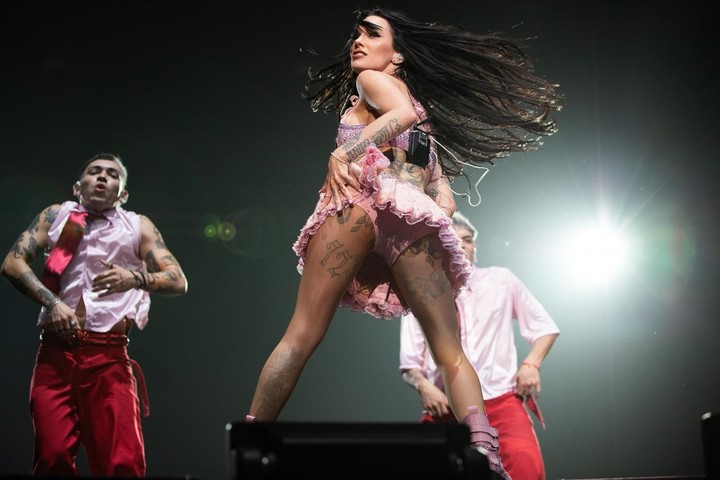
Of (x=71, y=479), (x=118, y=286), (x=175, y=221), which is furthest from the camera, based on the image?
(x=175, y=221)

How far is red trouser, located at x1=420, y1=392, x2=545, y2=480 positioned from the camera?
3643 mm

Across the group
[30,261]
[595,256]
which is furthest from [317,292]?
[595,256]

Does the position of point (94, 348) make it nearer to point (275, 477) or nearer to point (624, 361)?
point (275, 477)

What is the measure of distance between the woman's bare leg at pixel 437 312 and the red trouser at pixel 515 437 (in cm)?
148

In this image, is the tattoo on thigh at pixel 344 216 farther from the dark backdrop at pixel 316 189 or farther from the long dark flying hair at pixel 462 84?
the dark backdrop at pixel 316 189

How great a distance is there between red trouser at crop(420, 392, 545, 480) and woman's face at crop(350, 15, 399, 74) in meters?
1.83

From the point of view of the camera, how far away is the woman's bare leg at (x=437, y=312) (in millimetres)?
2311

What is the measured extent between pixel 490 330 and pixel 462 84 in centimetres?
171

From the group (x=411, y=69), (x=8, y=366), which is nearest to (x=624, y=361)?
(x=411, y=69)

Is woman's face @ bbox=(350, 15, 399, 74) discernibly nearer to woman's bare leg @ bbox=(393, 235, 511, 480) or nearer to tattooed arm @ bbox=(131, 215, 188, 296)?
woman's bare leg @ bbox=(393, 235, 511, 480)

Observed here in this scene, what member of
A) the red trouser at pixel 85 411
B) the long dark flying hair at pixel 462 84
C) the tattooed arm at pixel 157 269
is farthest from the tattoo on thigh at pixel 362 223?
the red trouser at pixel 85 411

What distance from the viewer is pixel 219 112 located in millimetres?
5418

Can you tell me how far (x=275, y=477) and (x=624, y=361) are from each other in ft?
14.6

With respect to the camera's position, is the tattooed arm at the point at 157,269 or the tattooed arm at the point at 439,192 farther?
the tattooed arm at the point at 157,269
